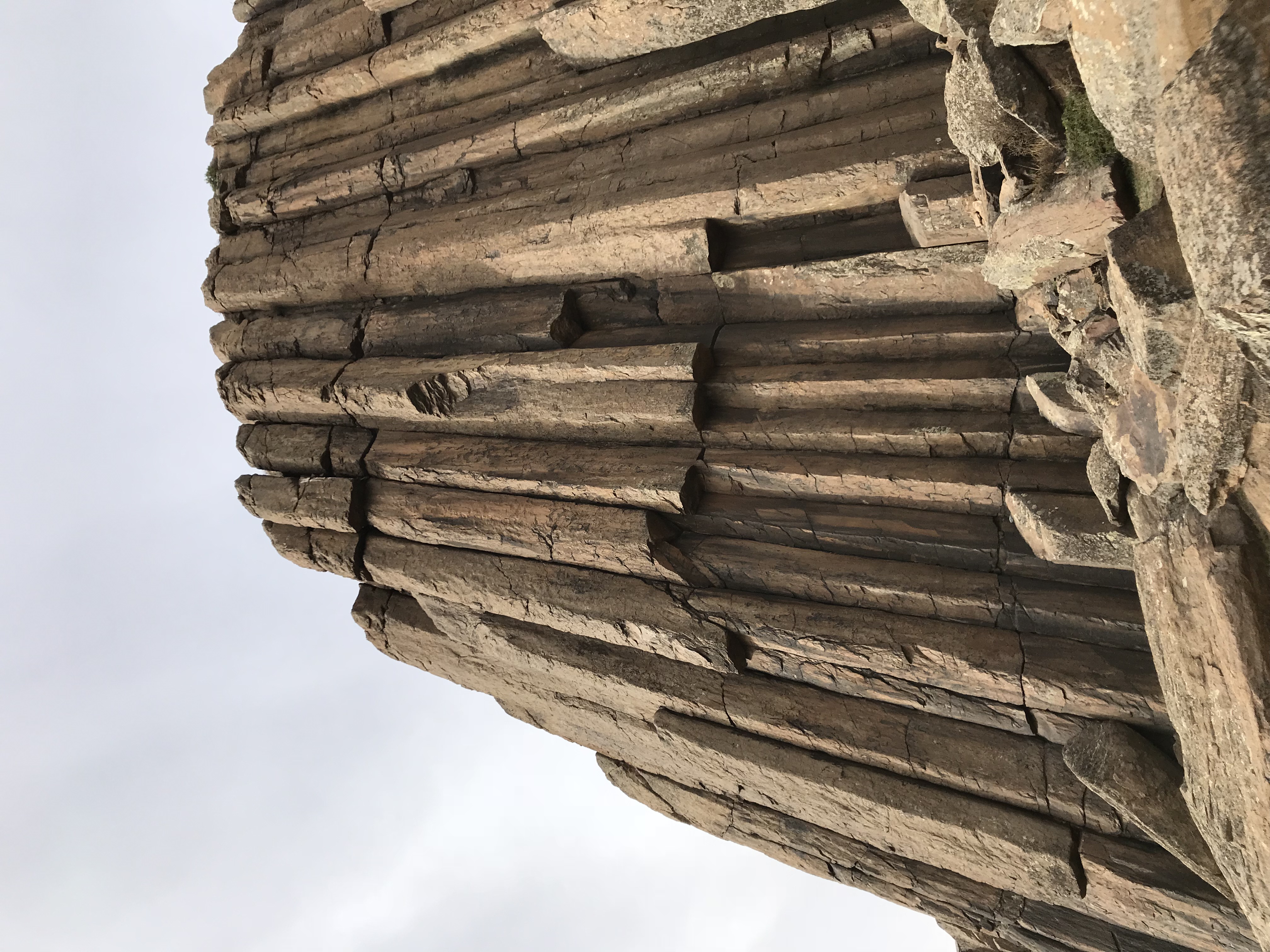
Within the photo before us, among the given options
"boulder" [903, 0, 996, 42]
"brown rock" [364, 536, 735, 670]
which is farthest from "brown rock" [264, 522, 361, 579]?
"boulder" [903, 0, 996, 42]

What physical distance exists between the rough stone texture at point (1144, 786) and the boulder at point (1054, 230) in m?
2.87

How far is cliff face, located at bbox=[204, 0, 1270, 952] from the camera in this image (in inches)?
139

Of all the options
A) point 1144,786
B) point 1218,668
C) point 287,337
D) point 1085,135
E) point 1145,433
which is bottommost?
point 1144,786

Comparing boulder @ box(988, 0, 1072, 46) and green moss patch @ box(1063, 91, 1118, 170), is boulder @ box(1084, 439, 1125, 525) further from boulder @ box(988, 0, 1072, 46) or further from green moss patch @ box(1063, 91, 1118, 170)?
boulder @ box(988, 0, 1072, 46)

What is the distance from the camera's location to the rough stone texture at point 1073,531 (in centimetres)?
464

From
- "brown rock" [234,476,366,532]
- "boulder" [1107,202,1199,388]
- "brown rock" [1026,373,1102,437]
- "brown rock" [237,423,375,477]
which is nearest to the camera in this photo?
"boulder" [1107,202,1199,388]

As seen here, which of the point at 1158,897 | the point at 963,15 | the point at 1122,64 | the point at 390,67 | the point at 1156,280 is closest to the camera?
→ the point at 1122,64

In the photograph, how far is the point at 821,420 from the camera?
223 inches

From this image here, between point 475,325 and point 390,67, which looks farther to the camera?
point 390,67

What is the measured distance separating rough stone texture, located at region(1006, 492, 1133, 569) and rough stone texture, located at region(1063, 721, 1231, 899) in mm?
1096

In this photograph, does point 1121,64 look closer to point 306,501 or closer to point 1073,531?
point 1073,531

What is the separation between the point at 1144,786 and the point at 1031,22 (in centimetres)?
424

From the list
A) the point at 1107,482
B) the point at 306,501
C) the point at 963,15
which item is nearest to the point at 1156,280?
the point at 963,15

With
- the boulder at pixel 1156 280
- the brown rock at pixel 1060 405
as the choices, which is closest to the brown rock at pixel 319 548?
the brown rock at pixel 1060 405
